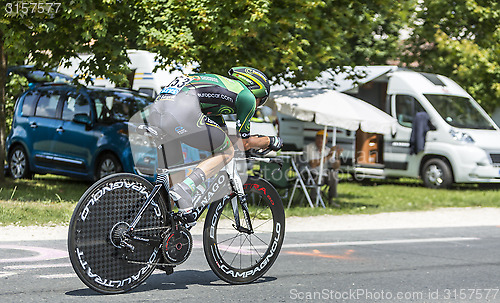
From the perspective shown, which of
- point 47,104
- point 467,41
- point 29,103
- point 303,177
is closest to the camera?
point 303,177

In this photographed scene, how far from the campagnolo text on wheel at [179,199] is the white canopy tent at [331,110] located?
7086 millimetres

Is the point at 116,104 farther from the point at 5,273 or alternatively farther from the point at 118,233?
the point at 118,233

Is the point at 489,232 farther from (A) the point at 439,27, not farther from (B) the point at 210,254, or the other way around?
(A) the point at 439,27

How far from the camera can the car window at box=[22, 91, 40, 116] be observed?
1631 cm

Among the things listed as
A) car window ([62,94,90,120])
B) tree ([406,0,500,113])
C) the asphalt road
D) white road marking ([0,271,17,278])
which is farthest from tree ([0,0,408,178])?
tree ([406,0,500,113])

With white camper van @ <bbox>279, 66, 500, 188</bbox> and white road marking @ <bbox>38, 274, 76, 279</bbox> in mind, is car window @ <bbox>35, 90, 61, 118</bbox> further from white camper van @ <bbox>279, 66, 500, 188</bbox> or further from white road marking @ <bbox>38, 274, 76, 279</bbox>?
white road marking @ <bbox>38, 274, 76, 279</bbox>

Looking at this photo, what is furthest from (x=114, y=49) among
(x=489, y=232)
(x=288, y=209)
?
(x=489, y=232)

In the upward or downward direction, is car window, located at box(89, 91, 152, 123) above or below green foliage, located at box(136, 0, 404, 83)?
below

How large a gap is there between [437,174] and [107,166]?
27.7 ft

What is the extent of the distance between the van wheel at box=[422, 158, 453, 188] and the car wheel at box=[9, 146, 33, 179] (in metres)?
9.30

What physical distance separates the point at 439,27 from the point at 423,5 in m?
0.78

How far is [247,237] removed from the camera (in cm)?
665

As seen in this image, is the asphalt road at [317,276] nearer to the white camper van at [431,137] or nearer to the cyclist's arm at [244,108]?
the cyclist's arm at [244,108]

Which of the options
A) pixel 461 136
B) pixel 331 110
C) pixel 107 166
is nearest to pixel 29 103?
pixel 107 166
